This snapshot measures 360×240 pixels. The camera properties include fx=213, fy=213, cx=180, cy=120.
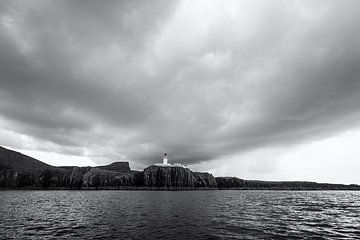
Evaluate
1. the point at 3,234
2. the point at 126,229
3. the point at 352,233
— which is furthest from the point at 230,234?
the point at 3,234

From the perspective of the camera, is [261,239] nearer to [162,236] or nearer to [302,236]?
[302,236]

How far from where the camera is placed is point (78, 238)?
24.2m

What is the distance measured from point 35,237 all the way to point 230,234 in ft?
74.5

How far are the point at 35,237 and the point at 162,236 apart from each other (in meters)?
14.6

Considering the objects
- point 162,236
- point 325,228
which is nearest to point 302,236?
point 325,228

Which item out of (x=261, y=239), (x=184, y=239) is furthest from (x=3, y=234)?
(x=261, y=239)

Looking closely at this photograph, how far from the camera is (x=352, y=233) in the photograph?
27109 millimetres

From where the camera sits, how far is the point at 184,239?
23609 mm

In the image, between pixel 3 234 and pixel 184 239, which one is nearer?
pixel 184 239

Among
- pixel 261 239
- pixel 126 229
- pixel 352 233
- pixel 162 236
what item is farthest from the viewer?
pixel 126 229

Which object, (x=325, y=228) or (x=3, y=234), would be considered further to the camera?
(x=325, y=228)

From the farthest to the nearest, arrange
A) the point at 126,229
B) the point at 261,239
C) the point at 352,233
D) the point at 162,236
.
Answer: the point at 126,229
the point at 352,233
the point at 162,236
the point at 261,239

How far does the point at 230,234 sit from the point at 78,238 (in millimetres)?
17651

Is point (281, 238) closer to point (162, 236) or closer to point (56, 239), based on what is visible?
point (162, 236)
